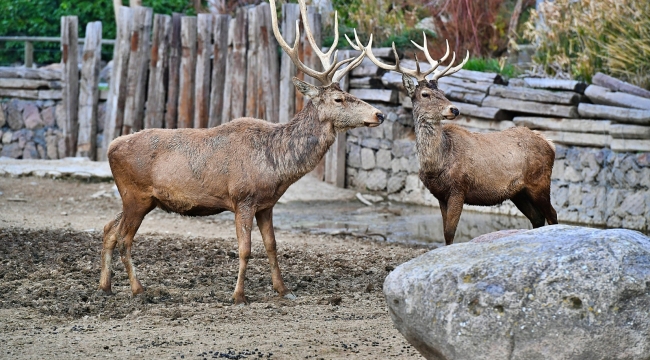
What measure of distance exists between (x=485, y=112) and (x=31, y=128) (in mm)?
8591

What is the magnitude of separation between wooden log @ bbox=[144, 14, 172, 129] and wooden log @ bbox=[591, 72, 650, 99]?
7335 mm

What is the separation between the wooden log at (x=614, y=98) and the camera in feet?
41.7

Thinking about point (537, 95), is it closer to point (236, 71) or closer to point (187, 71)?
point (236, 71)

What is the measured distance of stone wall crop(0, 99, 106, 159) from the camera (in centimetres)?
1684

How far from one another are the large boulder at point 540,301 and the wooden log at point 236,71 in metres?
10.8

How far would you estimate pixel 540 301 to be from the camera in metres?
4.68

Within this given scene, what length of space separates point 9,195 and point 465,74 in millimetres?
7525

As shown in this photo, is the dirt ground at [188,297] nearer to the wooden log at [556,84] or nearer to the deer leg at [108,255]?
the deer leg at [108,255]

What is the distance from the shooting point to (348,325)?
6.84 metres

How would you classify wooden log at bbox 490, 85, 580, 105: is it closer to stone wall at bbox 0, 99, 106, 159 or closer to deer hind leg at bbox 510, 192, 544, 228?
deer hind leg at bbox 510, 192, 544, 228

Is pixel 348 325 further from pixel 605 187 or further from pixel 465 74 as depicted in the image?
pixel 465 74

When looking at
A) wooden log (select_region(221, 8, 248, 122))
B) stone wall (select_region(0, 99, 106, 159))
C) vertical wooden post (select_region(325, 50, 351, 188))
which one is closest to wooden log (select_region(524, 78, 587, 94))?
vertical wooden post (select_region(325, 50, 351, 188))

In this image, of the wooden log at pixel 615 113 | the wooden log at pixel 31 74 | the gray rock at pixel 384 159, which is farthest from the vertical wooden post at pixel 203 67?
the wooden log at pixel 615 113

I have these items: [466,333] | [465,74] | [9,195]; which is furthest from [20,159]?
[466,333]
